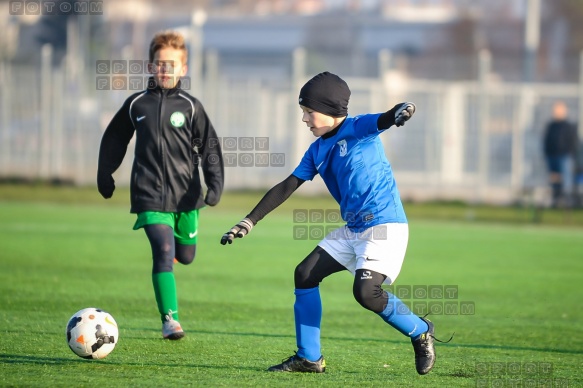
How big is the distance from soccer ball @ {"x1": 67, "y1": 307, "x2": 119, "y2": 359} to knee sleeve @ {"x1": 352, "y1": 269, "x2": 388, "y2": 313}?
1653 millimetres

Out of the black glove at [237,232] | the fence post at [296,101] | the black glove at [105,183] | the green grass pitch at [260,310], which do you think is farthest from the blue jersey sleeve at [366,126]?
the fence post at [296,101]

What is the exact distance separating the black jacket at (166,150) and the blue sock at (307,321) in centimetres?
167

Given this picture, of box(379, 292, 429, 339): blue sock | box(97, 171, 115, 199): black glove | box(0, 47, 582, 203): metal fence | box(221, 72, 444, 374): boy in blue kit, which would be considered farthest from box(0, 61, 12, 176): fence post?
box(379, 292, 429, 339): blue sock

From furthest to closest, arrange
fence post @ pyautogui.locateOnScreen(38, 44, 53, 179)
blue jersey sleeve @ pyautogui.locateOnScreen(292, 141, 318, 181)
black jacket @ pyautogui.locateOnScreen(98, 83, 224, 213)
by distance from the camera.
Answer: fence post @ pyautogui.locateOnScreen(38, 44, 53, 179), black jacket @ pyautogui.locateOnScreen(98, 83, 224, 213), blue jersey sleeve @ pyautogui.locateOnScreen(292, 141, 318, 181)

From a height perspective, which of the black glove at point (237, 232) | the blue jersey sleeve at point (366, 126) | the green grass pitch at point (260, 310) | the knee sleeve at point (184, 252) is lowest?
the green grass pitch at point (260, 310)

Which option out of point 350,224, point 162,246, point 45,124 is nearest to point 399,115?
point 350,224

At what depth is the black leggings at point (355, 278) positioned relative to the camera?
6.18 meters

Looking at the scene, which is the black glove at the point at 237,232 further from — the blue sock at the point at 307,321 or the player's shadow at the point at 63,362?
the player's shadow at the point at 63,362

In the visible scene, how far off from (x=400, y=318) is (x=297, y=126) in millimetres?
17743

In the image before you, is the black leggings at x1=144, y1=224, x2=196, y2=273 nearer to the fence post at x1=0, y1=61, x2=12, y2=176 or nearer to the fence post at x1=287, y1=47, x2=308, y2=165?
the fence post at x1=287, y1=47, x2=308, y2=165

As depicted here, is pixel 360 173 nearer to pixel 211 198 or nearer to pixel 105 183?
pixel 211 198

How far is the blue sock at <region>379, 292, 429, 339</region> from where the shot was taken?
633 centimetres

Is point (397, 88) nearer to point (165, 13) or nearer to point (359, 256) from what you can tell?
point (359, 256)

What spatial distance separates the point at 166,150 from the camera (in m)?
7.77
